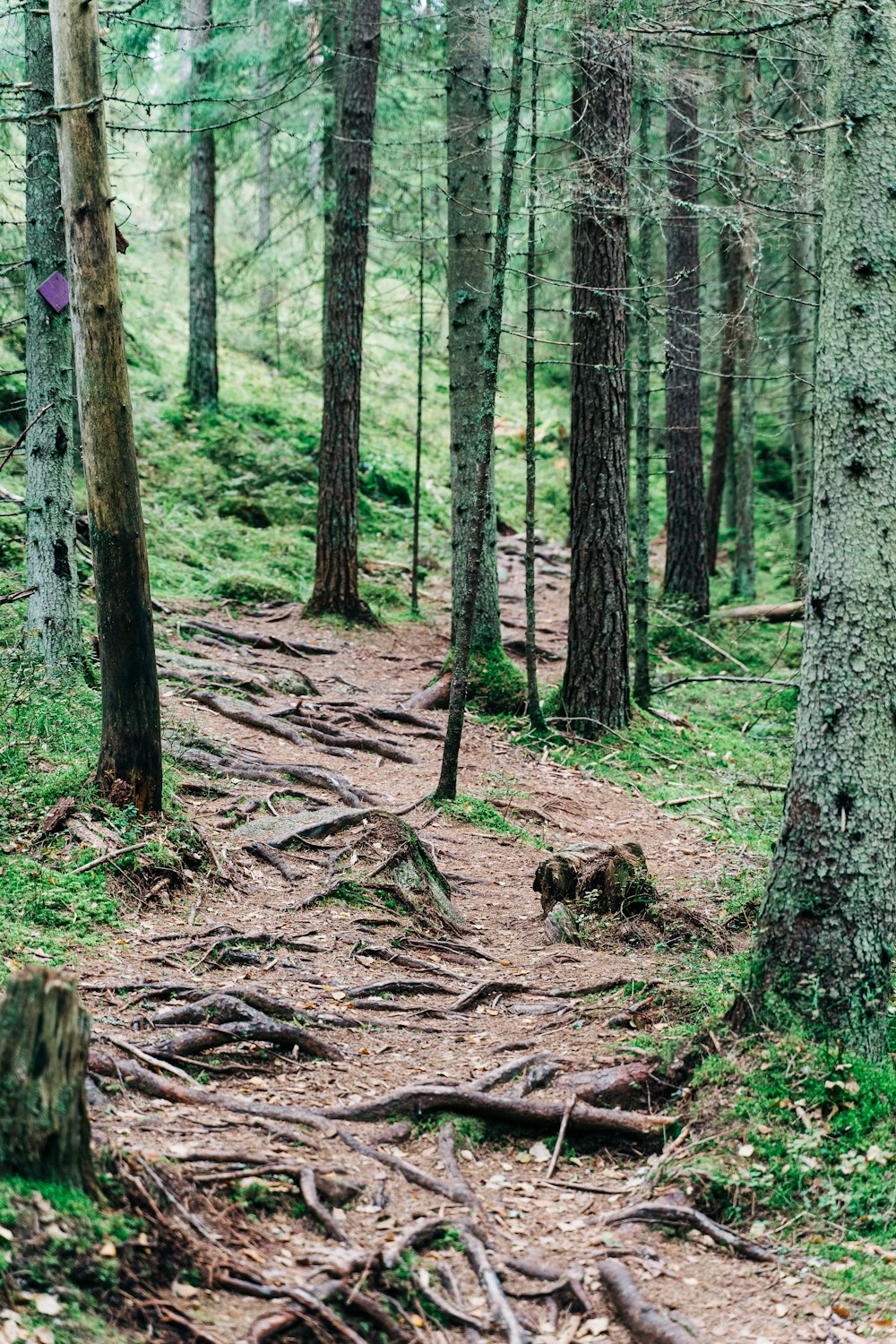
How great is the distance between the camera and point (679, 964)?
6305mm

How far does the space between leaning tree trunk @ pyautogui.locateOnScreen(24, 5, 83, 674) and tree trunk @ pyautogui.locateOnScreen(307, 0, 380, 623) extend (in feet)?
18.4

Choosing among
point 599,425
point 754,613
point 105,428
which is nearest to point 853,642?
point 105,428

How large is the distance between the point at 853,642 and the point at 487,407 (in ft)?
16.5

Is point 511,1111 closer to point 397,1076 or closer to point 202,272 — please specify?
point 397,1076

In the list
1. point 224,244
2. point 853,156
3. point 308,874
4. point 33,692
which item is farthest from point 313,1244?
point 224,244

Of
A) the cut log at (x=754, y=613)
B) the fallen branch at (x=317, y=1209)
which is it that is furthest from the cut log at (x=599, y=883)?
the cut log at (x=754, y=613)

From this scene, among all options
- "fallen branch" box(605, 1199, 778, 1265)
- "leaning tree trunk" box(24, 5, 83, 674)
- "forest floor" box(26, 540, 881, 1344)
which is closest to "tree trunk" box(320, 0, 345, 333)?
"leaning tree trunk" box(24, 5, 83, 674)

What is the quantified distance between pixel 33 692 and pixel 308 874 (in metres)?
3.03

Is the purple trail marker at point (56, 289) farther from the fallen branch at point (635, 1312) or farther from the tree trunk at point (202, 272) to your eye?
the tree trunk at point (202, 272)

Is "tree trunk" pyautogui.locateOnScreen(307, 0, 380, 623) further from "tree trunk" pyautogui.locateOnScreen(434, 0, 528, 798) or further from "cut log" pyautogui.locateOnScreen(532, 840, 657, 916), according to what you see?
"cut log" pyautogui.locateOnScreen(532, 840, 657, 916)

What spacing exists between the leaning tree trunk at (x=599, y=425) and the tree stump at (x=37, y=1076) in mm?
8869

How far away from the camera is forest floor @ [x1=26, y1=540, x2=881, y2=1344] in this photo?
139 inches

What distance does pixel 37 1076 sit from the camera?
10.3ft

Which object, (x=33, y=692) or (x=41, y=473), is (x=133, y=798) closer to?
(x=33, y=692)
